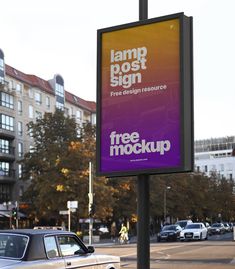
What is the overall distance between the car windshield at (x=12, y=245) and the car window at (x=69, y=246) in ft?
2.93

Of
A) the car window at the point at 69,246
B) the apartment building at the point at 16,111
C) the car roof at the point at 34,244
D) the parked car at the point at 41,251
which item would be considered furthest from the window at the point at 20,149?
the car roof at the point at 34,244

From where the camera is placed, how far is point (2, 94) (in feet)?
232

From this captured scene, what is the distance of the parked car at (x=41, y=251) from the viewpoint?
8.88 metres

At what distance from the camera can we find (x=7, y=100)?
72.2m

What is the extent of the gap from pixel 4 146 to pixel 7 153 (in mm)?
989

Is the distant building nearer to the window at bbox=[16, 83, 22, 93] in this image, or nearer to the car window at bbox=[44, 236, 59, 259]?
the window at bbox=[16, 83, 22, 93]

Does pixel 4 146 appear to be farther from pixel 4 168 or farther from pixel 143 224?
pixel 143 224

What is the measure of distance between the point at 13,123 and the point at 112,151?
68637mm

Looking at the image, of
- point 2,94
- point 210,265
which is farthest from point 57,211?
point 210,265

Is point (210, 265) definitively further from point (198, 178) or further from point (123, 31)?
point (198, 178)

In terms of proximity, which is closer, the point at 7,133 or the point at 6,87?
the point at 7,133

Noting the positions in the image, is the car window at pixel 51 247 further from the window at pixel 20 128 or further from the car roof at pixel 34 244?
the window at pixel 20 128

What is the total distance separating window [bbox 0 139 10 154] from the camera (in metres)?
71.6

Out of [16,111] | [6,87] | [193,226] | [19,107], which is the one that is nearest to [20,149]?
[16,111]
